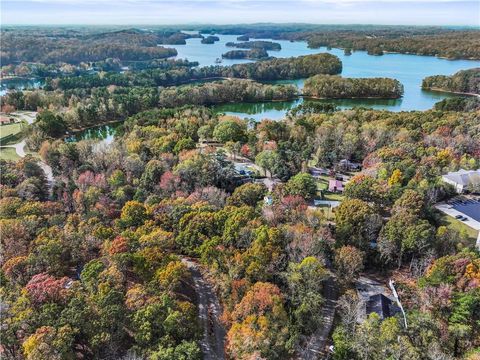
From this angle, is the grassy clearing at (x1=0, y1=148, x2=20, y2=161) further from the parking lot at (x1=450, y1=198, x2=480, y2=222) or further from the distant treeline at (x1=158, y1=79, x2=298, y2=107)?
the parking lot at (x1=450, y1=198, x2=480, y2=222)

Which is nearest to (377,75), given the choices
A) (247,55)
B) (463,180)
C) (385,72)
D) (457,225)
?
(385,72)

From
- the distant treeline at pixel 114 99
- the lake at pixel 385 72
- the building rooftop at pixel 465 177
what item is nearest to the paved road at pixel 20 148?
the distant treeline at pixel 114 99

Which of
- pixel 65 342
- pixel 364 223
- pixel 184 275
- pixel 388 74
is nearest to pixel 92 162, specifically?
pixel 184 275

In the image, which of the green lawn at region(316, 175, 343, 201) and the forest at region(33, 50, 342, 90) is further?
the forest at region(33, 50, 342, 90)

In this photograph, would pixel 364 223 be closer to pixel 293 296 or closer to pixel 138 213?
pixel 293 296

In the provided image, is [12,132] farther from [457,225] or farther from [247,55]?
[247,55]

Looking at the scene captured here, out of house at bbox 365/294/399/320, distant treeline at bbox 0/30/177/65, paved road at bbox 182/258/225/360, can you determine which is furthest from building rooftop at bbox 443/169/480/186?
distant treeline at bbox 0/30/177/65

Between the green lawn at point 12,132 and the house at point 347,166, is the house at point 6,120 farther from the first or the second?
the house at point 347,166
